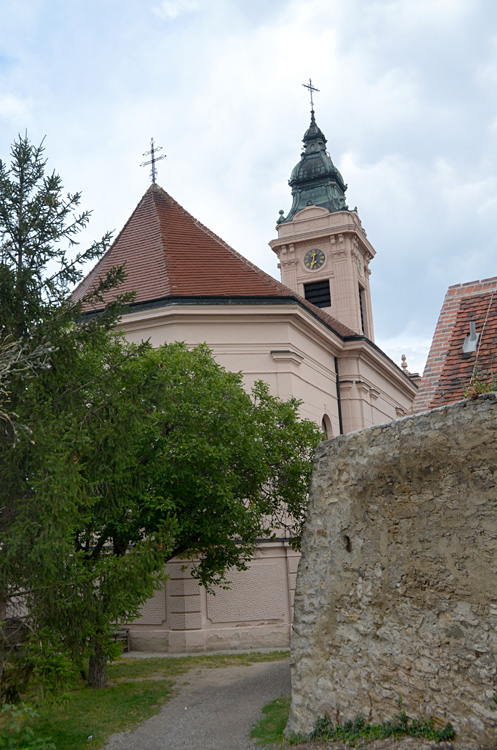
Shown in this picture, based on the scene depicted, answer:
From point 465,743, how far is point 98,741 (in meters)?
5.98

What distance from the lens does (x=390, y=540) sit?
7.86 m

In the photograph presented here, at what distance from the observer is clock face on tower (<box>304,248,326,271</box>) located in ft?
105

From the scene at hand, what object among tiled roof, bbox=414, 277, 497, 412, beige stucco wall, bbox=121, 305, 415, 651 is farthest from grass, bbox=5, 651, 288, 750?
tiled roof, bbox=414, 277, 497, 412

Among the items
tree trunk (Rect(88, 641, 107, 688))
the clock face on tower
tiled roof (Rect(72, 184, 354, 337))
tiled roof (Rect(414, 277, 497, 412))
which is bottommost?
tree trunk (Rect(88, 641, 107, 688))

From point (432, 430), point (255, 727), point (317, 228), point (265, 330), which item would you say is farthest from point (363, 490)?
point (317, 228)

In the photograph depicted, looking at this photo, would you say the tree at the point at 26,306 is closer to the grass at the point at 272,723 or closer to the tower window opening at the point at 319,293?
the grass at the point at 272,723

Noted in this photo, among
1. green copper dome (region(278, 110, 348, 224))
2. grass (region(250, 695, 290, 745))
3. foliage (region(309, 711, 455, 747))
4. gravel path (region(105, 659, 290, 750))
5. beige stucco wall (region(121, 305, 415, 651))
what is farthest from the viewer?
green copper dome (region(278, 110, 348, 224))

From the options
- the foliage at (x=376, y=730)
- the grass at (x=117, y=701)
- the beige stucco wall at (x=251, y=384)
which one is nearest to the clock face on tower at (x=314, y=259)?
the beige stucco wall at (x=251, y=384)

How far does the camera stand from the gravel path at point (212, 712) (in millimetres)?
10312

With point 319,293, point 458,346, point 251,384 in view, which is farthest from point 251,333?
point 319,293

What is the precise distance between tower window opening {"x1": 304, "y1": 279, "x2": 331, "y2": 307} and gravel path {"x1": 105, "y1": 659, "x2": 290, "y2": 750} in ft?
63.1

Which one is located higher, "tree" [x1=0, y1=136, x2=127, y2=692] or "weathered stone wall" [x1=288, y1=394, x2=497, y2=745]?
"tree" [x1=0, y1=136, x2=127, y2=692]

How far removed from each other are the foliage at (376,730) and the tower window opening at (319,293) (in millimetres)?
24720

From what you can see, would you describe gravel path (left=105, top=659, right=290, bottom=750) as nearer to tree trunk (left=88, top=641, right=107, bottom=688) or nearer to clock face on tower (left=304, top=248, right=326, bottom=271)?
tree trunk (left=88, top=641, right=107, bottom=688)
